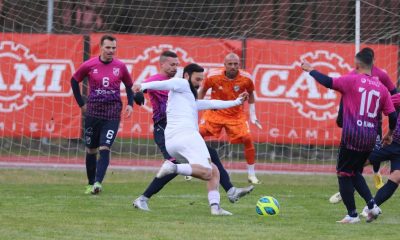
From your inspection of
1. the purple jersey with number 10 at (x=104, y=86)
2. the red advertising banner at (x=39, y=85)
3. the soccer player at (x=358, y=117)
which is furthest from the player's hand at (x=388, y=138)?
the red advertising banner at (x=39, y=85)

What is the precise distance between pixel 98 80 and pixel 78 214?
3.30 m

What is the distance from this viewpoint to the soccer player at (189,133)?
10.4 meters

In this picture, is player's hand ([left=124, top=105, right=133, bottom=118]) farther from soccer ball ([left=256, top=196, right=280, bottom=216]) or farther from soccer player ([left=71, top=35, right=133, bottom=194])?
soccer ball ([left=256, top=196, right=280, bottom=216])

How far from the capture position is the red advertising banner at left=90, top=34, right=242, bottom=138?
18.6m

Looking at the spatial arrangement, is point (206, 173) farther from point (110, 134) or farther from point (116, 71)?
point (116, 71)

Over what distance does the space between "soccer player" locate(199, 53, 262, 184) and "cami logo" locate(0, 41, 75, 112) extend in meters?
4.22

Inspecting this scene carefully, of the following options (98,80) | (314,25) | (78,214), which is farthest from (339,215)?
(314,25)

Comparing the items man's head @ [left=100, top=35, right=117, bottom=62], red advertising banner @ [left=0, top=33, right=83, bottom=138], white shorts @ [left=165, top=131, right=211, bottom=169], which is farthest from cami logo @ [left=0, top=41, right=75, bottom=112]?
white shorts @ [left=165, top=131, right=211, bottom=169]

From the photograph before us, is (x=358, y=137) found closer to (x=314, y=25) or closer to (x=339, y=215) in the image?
(x=339, y=215)

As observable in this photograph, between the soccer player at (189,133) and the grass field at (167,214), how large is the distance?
41 cm

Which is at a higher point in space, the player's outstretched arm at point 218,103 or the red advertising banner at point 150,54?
the red advertising banner at point 150,54

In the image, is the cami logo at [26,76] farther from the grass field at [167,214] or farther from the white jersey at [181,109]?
the white jersey at [181,109]

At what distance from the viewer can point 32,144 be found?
18609mm

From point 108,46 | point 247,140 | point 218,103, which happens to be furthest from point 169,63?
point 247,140
